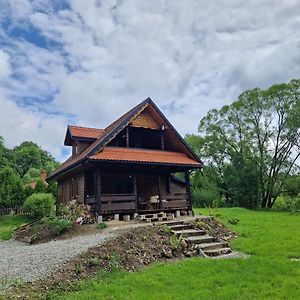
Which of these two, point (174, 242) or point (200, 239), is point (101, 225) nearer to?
point (174, 242)

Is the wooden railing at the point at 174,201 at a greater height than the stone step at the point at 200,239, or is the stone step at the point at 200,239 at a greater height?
the wooden railing at the point at 174,201

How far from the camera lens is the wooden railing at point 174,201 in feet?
58.0

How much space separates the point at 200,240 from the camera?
1154 cm

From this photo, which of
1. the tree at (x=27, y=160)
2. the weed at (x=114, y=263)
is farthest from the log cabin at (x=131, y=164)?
the tree at (x=27, y=160)

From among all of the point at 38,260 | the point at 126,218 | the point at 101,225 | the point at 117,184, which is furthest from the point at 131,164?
the point at 38,260

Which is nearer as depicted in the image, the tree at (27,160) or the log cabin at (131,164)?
the log cabin at (131,164)

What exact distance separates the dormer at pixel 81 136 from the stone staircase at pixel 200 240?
27.7ft

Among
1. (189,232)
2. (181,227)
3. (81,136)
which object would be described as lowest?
(189,232)

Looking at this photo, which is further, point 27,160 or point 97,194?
point 27,160

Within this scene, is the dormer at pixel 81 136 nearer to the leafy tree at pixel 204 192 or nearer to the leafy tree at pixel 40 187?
the leafy tree at pixel 40 187

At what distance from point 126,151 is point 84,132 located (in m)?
4.06

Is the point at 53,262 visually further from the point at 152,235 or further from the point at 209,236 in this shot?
the point at 209,236

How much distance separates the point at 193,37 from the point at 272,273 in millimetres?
9381

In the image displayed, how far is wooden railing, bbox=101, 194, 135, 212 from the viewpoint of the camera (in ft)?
51.0
